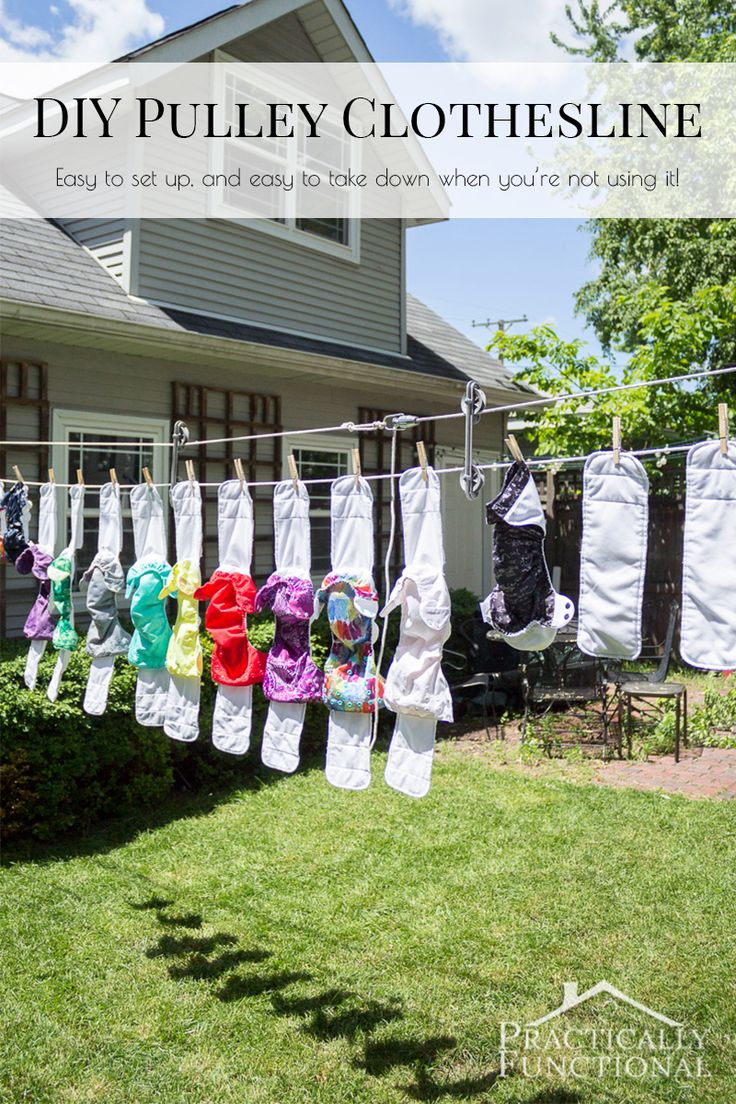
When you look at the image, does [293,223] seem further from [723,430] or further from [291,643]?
[723,430]

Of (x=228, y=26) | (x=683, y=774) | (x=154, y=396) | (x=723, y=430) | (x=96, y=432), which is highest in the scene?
(x=228, y=26)

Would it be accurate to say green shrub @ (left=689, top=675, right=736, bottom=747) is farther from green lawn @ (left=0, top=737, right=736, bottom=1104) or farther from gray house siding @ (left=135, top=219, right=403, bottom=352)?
gray house siding @ (left=135, top=219, right=403, bottom=352)

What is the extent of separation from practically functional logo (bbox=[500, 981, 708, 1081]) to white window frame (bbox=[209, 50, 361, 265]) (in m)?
7.29

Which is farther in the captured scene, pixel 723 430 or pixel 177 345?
pixel 177 345

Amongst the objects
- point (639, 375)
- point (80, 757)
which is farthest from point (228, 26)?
point (80, 757)

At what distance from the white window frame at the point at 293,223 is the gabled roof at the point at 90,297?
0.97m

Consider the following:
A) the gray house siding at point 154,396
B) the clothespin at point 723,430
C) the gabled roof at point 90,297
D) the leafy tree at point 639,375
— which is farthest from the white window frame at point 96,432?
the clothespin at point 723,430

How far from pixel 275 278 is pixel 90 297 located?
2.42 metres

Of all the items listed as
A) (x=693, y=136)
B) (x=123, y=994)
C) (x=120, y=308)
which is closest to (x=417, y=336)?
(x=120, y=308)

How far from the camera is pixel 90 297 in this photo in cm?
727

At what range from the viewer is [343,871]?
200 inches

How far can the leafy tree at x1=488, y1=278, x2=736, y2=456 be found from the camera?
10008 millimetres

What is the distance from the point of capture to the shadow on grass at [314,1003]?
326 centimetres

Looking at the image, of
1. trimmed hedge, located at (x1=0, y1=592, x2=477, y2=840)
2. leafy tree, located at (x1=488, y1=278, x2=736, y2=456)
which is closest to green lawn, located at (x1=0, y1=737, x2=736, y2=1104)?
trimmed hedge, located at (x1=0, y1=592, x2=477, y2=840)
